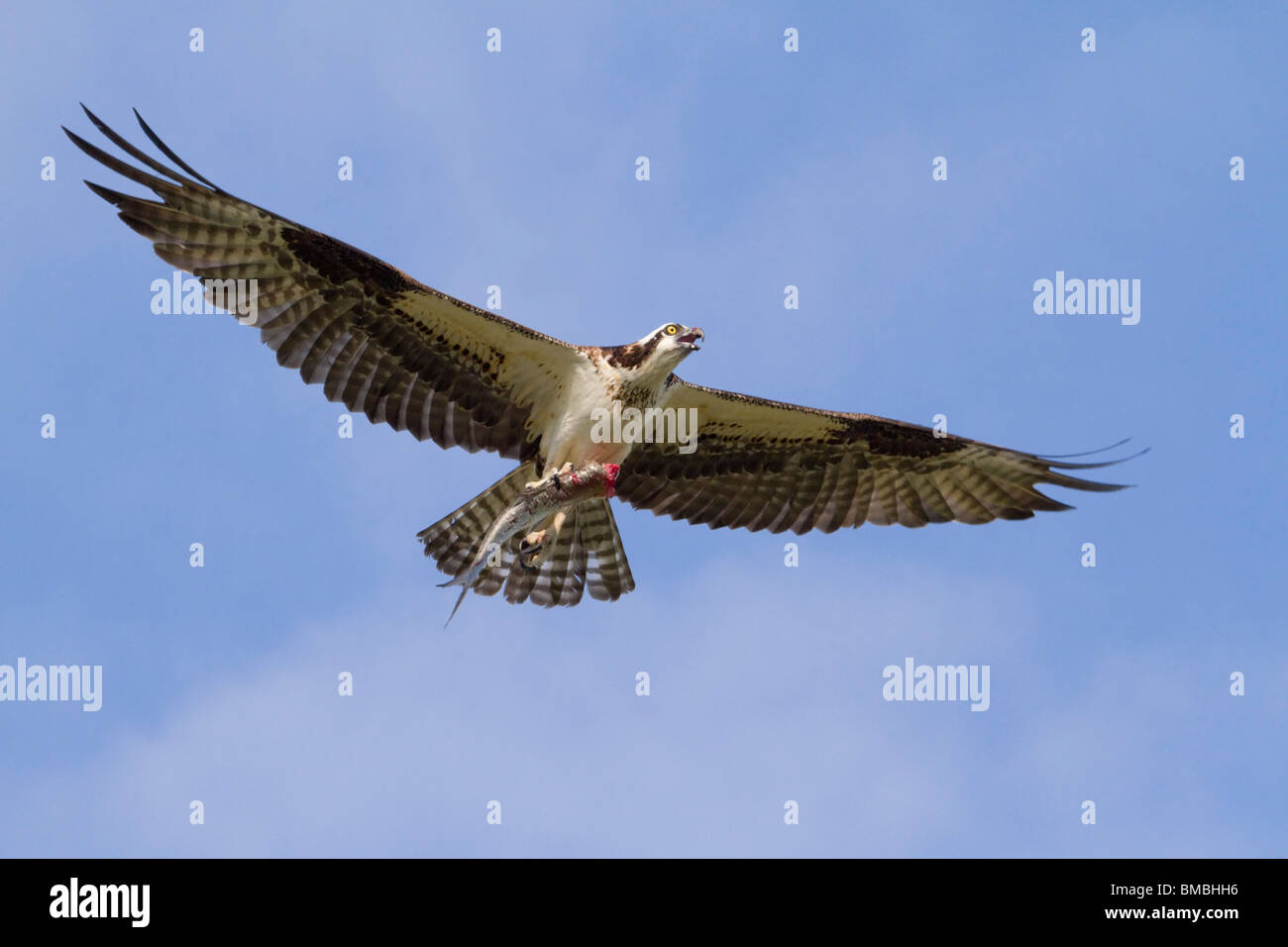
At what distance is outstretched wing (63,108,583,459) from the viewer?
1521 cm

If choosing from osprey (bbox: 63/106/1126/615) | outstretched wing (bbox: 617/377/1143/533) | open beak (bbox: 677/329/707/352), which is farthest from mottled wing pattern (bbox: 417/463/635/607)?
open beak (bbox: 677/329/707/352)

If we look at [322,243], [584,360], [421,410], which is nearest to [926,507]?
[584,360]

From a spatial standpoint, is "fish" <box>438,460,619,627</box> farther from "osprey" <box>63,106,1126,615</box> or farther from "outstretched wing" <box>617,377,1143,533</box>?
"outstretched wing" <box>617,377,1143,533</box>

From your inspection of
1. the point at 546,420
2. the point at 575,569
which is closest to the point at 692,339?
the point at 546,420

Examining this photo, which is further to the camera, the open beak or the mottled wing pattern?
the mottled wing pattern

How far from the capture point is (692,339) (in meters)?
15.4

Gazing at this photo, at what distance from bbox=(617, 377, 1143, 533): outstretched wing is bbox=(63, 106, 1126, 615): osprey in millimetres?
18

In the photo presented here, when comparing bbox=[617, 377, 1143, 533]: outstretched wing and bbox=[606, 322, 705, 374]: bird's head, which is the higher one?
bbox=[606, 322, 705, 374]: bird's head

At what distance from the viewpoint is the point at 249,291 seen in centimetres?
1550

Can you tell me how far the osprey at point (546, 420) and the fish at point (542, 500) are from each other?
0.13ft

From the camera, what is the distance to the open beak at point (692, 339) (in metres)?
15.3

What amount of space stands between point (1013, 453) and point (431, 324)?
5.74 m

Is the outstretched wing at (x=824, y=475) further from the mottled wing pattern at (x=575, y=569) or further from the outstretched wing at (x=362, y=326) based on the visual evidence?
the outstretched wing at (x=362, y=326)
